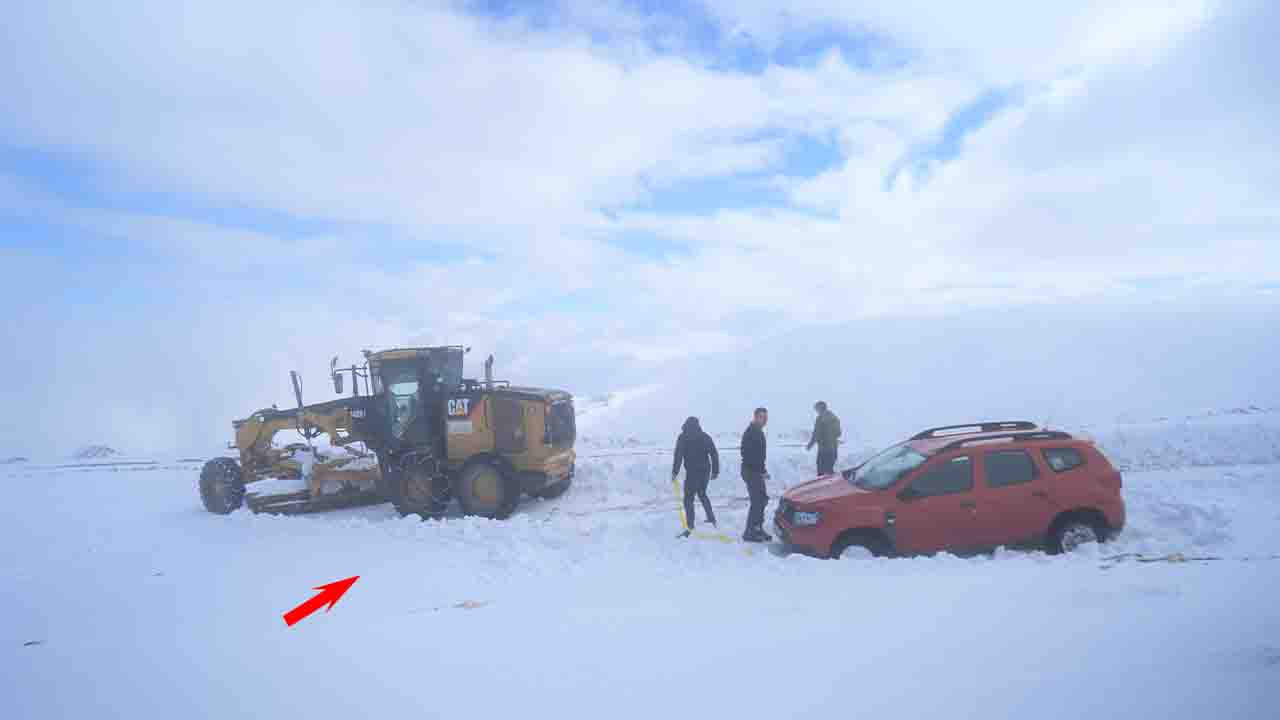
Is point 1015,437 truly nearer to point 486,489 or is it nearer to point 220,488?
point 486,489

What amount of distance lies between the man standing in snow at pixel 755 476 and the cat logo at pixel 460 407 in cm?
480

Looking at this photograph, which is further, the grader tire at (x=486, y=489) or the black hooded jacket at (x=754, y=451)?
the grader tire at (x=486, y=489)

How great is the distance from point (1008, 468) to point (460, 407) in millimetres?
8038

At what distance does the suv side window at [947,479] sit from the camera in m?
7.36

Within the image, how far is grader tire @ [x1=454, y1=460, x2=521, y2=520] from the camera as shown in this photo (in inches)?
422

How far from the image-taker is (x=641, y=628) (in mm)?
5012

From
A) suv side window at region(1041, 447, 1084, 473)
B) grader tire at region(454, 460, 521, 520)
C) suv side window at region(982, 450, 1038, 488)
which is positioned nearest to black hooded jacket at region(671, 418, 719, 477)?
grader tire at region(454, 460, 521, 520)

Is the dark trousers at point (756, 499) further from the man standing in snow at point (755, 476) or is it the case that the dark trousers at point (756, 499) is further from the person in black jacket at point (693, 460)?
the person in black jacket at point (693, 460)

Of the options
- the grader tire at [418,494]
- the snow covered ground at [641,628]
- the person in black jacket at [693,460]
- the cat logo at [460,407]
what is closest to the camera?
the snow covered ground at [641,628]

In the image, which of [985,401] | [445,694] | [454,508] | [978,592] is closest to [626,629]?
[445,694]

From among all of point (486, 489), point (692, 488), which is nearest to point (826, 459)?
point (692, 488)

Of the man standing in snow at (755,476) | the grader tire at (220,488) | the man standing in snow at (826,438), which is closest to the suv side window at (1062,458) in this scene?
the man standing in snow at (755,476)
